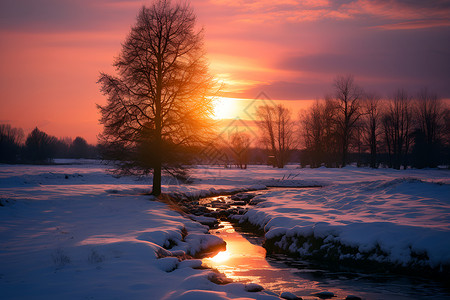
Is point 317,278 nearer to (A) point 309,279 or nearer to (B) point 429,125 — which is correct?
(A) point 309,279

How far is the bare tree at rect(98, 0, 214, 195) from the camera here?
1745 centimetres

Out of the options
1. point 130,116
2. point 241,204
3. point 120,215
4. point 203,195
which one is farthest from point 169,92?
point 203,195

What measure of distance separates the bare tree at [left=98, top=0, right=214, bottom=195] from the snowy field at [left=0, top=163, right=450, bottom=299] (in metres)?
2.92

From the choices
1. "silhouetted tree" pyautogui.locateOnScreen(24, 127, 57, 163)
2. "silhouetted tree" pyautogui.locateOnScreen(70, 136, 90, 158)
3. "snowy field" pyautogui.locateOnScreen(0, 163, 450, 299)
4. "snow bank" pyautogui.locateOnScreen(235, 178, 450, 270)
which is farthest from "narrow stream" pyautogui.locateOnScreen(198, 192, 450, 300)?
"silhouetted tree" pyautogui.locateOnScreen(70, 136, 90, 158)

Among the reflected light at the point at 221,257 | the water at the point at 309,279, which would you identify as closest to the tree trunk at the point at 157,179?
the reflected light at the point at 221,257

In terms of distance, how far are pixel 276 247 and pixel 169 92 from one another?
11.0m

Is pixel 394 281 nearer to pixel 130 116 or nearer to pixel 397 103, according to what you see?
pixel 130 116

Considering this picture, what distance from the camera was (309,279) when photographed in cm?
839

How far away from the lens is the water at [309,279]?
7.36 meters

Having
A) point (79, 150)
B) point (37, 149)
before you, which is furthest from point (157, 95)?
point (79, 150)

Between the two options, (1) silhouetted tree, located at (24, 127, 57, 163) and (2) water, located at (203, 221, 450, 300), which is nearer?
(2) water, located at (203, 221, 450, 300)

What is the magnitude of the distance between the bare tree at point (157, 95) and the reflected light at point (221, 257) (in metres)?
8.42

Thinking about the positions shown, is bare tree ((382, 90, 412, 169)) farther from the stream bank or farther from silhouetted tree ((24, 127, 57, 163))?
silhouetted tree ((24, 127, 57, 163))

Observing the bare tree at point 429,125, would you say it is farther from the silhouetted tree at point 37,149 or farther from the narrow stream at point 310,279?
the silhouetted tree at point 37,149
